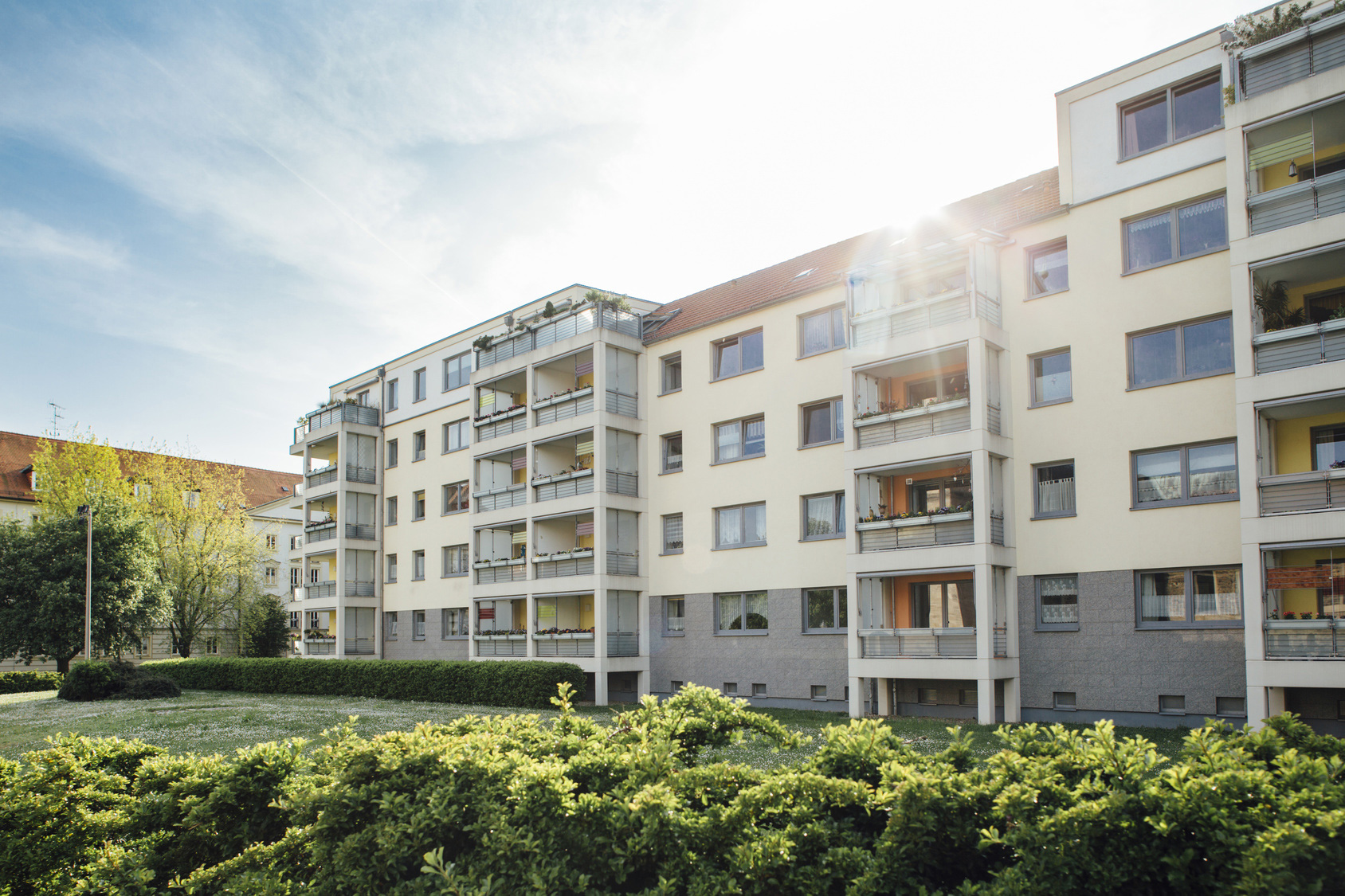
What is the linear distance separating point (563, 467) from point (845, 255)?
12436 mm

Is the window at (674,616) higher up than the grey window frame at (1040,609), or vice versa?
the grey window frame at (1040,609)

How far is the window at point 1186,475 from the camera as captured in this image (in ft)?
63.9

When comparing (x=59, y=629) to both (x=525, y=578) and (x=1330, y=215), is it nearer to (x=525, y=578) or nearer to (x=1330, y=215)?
(x=525, y=578)

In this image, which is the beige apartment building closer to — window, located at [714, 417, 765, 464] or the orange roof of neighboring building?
window, located at [714, 417, 765, 464]

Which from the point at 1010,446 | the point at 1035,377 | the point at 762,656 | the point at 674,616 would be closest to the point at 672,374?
the point at 674,616

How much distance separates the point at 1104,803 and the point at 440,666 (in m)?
29.2

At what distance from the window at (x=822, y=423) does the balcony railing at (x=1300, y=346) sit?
1034cm

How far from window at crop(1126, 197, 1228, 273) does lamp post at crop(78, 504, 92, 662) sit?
4103 centimetres

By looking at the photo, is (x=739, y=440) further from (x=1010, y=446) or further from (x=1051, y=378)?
(x=1051, y=378)

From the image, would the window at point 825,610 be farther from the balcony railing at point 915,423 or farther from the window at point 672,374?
the window at point 672,374


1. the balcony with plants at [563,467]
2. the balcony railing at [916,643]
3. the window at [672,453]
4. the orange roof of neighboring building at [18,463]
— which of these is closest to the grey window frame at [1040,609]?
the balcony railing at [916,643]

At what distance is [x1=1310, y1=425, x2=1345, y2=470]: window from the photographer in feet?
58.6

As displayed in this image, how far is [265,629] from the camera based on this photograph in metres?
58.1

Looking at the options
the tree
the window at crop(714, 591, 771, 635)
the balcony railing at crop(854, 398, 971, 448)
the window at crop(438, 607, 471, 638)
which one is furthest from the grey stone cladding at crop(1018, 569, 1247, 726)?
the tree
